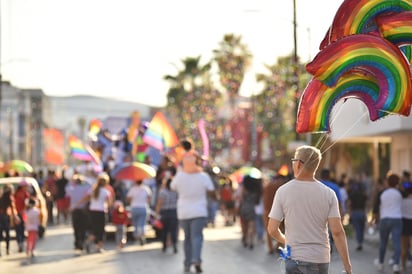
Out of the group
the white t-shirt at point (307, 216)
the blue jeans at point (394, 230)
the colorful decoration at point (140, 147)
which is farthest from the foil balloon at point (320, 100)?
the colorful decoration at point (140, 147)

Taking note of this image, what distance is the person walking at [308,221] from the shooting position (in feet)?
29.3

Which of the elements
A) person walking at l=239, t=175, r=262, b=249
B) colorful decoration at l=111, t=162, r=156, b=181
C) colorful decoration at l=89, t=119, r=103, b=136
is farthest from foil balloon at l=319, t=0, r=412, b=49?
colorful decoration at l=89, t=119, r=103, b=136

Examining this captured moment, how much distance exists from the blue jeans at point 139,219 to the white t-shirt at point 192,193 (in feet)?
22.3

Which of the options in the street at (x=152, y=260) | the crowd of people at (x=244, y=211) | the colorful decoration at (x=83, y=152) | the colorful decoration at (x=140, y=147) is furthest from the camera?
the colorful decoration at (x=140, y=147)

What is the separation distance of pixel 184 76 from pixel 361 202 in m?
63.2

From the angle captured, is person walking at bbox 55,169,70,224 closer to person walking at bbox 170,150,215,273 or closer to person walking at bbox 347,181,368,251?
person walking at bbox 347,181,368,251

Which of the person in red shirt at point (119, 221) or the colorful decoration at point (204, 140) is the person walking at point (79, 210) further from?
the colorful decoration at point (204, 140)

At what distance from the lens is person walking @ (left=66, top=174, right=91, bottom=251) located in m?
23.0

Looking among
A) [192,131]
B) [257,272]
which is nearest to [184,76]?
[192,131]

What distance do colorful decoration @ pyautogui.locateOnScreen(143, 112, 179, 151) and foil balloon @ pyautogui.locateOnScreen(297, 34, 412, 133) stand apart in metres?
22.7

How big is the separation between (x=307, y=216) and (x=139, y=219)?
15.7 meters

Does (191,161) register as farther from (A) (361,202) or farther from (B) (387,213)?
(A) (361,202)

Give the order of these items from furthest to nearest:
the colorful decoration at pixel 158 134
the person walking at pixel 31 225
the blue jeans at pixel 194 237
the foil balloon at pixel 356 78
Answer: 1. the colorful decoration at pixel 158 134
2. the person walking at pixel 31 225
3. the blue jeans at pixel 194 237
4. the foil balloon at pixel 356 78

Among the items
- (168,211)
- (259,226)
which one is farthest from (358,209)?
(259,226)
